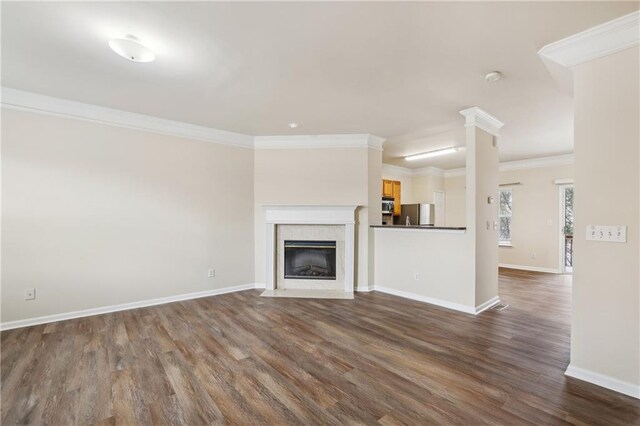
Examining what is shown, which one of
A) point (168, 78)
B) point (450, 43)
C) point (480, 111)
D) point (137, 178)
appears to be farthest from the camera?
point (137, 178)

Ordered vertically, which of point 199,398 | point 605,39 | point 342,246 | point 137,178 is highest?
point 605,39

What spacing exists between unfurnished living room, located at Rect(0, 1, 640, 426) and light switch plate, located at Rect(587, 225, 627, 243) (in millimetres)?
17

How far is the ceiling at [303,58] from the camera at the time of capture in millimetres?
1789

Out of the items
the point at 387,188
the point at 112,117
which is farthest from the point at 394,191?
the point at 112,117

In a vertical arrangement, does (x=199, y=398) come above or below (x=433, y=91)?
below

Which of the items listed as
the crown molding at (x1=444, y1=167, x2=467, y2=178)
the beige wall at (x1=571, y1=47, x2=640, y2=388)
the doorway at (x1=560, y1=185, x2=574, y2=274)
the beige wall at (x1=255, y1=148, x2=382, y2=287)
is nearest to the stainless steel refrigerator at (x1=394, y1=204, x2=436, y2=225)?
the crown molding at (x1=444, y1=167, x2=467, y2=178)

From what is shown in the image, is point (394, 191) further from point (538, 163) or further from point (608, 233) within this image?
point (608, 233)

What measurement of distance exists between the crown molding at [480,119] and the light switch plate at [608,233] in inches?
75.1

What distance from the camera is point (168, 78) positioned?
2.68m

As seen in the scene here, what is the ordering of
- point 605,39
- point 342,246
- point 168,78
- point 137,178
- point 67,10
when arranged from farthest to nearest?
point 342,246
point 137,178
point 168,78
point 605,39
point 67,10

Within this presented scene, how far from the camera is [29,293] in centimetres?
305

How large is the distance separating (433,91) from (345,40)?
135 centimetres

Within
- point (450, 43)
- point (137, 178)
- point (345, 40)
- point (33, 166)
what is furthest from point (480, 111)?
point (33, 166)

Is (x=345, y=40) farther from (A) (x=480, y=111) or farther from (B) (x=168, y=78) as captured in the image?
(A) (x=480, y=111)
